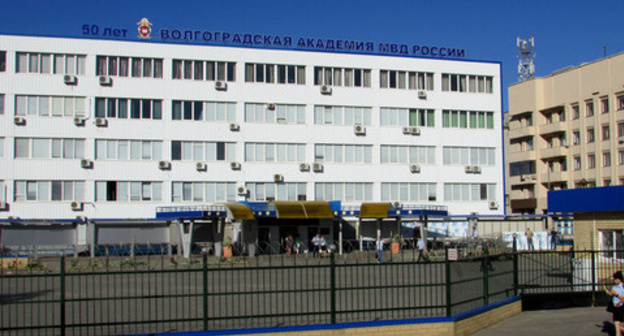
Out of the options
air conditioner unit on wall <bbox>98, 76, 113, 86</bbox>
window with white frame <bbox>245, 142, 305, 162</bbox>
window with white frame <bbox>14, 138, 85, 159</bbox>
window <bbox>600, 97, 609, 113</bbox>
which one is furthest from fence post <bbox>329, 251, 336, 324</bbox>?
window <bbox>600, 97, 609, 113</bbox>

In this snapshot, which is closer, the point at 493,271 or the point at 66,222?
the point at 493,271

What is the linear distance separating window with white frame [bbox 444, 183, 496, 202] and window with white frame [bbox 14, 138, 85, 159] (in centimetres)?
2726

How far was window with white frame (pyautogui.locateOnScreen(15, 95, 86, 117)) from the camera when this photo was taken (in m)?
48.0

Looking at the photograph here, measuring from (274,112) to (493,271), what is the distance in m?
35.9

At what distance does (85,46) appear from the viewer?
1924 inches

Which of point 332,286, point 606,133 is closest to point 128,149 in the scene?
point 332,286

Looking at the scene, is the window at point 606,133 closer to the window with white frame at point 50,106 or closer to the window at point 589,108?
the window at point 589,108

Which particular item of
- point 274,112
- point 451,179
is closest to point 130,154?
point 274,112

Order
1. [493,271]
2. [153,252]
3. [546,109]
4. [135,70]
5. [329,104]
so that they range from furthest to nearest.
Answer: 1. [546,109]
2. [329,104]
3. [135,70]
4. [153,252]
5. [493,271]

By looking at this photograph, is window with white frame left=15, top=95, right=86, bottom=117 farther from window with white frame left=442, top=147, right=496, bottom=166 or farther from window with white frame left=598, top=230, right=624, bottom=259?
window with white frame left=598, top=230, right=624, bottom=259

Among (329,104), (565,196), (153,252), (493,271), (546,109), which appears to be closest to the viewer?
(493,271)

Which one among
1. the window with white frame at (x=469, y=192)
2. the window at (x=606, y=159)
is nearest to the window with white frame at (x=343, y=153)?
the window with white frame at (x=469, y=192)

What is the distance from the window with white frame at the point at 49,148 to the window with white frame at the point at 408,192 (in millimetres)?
22012

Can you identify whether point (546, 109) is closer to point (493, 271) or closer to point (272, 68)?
point (272, 68)
